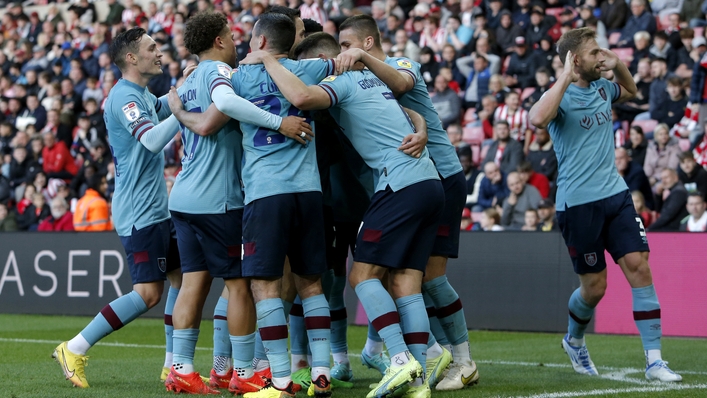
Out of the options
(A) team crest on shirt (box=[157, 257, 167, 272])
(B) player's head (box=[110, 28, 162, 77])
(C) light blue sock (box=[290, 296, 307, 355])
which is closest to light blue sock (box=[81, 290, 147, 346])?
(A) team crest on shirt (box=[157, 257, 167, 272])

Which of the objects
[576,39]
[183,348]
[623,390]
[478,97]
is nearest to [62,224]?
[478,97]

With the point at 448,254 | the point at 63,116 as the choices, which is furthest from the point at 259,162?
the point at 63,116

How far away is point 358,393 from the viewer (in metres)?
6.19

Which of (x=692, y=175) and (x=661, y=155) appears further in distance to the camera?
(x=661, y=155)

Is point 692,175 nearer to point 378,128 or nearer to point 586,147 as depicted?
point 586,147

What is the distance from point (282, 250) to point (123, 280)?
7.78 meters

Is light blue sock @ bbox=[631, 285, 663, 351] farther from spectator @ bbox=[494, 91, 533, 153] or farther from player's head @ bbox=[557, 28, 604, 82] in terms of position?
spectator @ bbox=[494, 91, 533, 153]

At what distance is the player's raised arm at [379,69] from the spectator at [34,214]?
12.2 metres

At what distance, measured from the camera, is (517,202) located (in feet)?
42.1

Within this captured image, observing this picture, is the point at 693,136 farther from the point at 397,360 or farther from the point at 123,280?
the point at 397,360

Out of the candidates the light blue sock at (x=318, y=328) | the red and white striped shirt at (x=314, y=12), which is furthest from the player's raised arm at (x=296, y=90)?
the red and white striped shirt at (x=314, y=12)

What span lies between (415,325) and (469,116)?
10.3m

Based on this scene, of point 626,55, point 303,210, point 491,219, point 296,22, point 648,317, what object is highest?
point 296,22

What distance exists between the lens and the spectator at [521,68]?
15.4 meters
